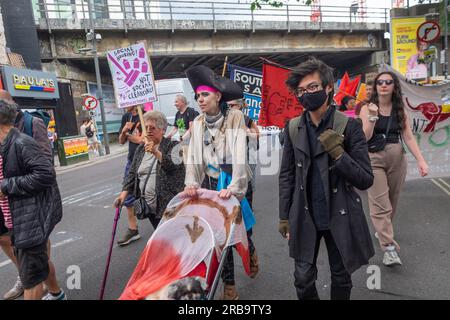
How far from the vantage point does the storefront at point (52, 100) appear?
1509cm

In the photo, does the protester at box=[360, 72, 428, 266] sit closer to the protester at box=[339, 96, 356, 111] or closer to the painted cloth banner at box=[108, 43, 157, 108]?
the painted cloth banner at box=[108, 43, 157, 108]

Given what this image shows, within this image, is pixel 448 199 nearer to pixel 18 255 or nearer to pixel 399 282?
pixel 399 282

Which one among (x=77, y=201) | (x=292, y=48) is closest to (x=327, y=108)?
(x=77, y=201)

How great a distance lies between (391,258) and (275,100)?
3.21 m

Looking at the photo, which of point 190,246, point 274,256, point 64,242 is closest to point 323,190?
point 190,246

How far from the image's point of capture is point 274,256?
13.7 ft

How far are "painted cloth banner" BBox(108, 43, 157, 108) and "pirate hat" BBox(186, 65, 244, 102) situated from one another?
1633mm

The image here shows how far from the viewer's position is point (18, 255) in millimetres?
2762

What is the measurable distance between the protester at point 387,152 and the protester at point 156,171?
2.03 metres

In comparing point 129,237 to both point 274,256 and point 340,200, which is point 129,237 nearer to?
point 274,256

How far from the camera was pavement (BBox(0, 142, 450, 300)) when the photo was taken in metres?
3.34

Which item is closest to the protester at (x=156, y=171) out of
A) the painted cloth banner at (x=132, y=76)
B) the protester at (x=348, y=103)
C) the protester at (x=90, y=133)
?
the painted cloth banner at (x=132, y=76)

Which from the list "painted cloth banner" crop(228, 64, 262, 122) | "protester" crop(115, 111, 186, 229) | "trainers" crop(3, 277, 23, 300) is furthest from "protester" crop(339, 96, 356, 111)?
"trainers" crop(3, 277, 23, 300)
